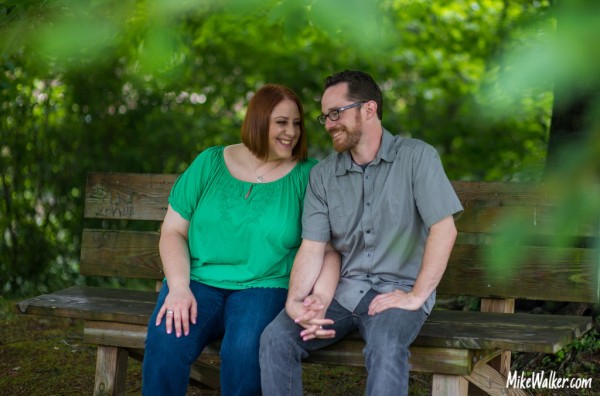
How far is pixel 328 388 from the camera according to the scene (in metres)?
4.24

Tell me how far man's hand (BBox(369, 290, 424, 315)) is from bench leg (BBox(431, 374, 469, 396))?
0.90 ft

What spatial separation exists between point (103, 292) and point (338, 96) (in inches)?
60.8

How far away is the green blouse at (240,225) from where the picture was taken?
3.34 metres

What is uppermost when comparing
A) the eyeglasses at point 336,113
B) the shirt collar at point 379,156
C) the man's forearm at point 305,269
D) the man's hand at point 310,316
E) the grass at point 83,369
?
the eyeglasses at point 336,113

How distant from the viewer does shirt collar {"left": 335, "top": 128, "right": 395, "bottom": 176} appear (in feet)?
10.3

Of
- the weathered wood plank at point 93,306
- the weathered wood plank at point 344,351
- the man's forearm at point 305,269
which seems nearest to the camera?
the weathered wood plank at point 344,351

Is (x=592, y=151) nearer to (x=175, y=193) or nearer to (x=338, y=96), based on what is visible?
(x=338, y=96)

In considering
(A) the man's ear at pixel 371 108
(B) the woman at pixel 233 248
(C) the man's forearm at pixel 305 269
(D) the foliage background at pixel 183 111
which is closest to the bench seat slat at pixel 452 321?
(B) the woman at pixel 233 248

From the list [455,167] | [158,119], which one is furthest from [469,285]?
[455,167]

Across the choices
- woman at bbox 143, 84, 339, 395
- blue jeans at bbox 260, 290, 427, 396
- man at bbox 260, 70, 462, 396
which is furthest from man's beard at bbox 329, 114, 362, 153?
blue jeans at bbox 260, 290, 427, 396

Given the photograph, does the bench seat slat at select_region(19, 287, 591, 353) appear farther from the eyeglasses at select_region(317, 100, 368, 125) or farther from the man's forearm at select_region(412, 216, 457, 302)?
the eyeglasses at select_region(317, 100, 368, 125)

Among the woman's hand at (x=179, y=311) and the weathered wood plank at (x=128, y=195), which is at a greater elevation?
the weathered wood plank at (x=128, y=195)

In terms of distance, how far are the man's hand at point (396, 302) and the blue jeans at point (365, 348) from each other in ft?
0.08

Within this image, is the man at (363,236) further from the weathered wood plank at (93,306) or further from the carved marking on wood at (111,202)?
the carved marking on wood at (111,202)
